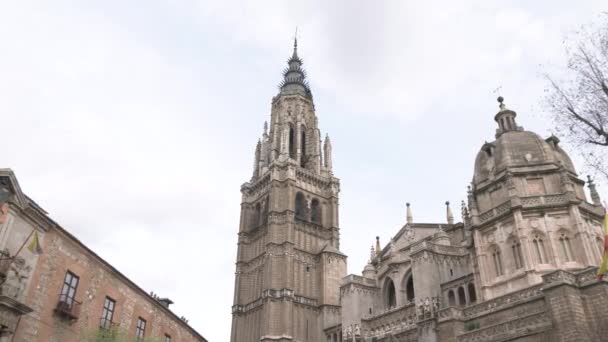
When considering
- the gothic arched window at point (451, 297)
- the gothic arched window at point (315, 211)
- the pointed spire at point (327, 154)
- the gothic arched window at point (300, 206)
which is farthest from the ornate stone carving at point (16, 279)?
the pointed spire at point (327, 154)

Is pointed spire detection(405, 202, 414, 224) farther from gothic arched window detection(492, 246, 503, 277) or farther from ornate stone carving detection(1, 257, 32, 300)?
ornate stone carving detection(1, 257, 32, 300)

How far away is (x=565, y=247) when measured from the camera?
30.8 m

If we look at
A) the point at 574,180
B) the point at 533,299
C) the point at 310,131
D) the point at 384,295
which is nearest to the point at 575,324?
the point at 533,299

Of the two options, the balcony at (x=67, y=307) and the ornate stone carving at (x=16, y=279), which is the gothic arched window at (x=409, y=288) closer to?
the balcony at (x=67, y=307)

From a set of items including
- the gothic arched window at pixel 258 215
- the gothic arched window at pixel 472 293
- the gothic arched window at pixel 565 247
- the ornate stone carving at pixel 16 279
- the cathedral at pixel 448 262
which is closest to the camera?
the ornate stone carving at pixel 16 279

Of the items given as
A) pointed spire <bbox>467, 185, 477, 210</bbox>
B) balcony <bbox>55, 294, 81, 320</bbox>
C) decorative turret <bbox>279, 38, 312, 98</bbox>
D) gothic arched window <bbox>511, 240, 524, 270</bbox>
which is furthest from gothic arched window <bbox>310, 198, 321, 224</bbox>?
balcony <bbox>55, 294, 81, 320</bbox>

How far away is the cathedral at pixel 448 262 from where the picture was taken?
90.4ft

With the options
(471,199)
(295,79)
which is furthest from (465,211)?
(295,79)

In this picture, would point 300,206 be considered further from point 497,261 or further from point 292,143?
point 497,261

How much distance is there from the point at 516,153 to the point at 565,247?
7.54m

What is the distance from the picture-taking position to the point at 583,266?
29.6 meters

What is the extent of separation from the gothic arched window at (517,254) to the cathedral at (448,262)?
66 millimetres

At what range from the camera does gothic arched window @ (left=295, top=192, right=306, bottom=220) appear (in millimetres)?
61062

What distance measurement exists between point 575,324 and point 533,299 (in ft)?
11.3
